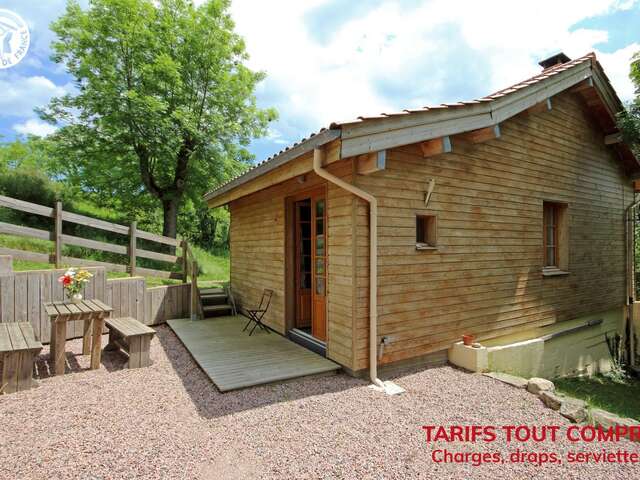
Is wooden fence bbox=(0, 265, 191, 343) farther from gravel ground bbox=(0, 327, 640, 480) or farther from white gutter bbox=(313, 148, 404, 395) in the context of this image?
white gutter bbox=(313, 148, 404, 395)

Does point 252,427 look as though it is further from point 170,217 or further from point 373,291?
point 170,217

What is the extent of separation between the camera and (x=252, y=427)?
295cm

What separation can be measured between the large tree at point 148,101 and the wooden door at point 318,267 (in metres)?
7.83

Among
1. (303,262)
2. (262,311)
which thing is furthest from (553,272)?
(262,311)

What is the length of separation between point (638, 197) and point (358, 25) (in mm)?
7886

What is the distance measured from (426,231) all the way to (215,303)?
17.1 ft

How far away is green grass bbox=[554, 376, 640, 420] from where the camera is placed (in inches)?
191

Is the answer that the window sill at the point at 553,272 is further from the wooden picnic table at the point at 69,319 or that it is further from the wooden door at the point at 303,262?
the wooden picnic table at the point at 69,319

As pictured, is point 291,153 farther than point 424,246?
No

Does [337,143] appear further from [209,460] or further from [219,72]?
[219,72]

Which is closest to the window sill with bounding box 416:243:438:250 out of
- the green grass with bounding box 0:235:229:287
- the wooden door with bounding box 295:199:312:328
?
the wooden door with bounding box 295:199:312:328

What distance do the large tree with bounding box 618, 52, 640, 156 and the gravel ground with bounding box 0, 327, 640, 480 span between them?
541 cm

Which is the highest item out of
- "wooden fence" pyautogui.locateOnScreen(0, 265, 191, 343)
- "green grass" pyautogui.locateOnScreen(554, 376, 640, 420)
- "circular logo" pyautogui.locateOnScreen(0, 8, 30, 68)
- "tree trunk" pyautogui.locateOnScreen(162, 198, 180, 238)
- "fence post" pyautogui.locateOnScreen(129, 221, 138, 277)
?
"circular logo" pyautogui.locateOnScreen(0, 8, 30, 68)

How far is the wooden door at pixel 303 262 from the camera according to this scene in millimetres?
5609
